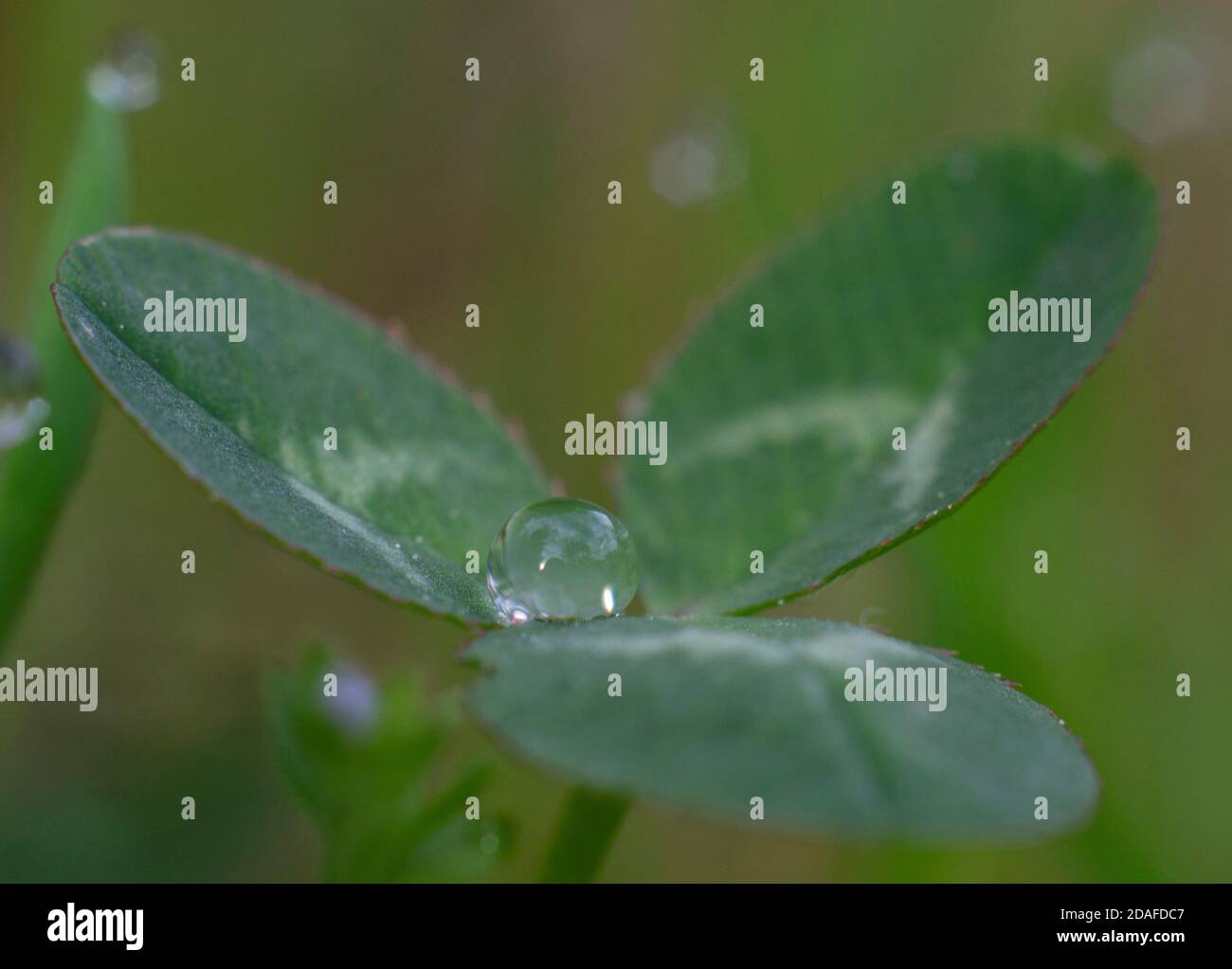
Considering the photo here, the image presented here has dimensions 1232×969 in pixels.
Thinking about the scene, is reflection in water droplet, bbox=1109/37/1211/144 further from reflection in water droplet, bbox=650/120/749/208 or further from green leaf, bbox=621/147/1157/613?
green leaf, bbox=621/147/1157/613

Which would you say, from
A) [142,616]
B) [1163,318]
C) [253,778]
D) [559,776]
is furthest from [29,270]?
[1163,318]

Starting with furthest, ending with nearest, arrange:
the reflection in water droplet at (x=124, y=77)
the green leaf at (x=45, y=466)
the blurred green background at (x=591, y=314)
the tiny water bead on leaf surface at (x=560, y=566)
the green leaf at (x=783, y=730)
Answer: the blurred green background at (x=591, y=314) < the reflection in water droplet at (x=124, y=77) < the green leaf at (x=45, y=466) < the tiny water bead on leaf surface at (x=560, y=566) < the green leaf at (x=783, y=730)

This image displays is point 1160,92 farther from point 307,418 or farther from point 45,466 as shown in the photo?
point 45,466

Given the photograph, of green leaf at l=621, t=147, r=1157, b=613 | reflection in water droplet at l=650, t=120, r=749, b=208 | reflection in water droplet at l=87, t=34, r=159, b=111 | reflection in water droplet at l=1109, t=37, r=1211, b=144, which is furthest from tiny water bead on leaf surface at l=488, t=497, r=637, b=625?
reflection in water droplet at l=1109, t=37, r=1211, b=144

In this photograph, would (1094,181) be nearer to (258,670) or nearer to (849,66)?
(849,66)

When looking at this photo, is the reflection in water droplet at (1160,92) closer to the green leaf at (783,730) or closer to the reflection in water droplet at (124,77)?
the reflection in water droplet at (124,77)

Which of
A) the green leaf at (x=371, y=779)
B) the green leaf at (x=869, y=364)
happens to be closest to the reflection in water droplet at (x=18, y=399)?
the green leaf at (x=371, y=779)
